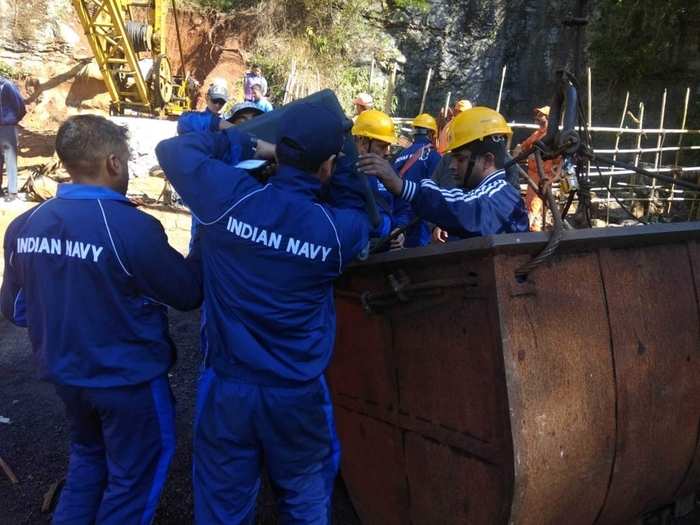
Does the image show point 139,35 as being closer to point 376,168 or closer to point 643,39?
point 376,168

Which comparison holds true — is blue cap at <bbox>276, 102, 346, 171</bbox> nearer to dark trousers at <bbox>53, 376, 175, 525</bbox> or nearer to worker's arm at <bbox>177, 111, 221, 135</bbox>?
worker's arm at <bbox>177, 111, 221, 135</bbox>

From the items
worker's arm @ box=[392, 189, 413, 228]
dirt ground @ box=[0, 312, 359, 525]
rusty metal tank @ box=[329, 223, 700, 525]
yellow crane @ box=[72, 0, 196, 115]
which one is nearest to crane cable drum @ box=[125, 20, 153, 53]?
yellow crane @ box=[72, 0, 196, 115]

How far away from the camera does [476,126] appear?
264cm

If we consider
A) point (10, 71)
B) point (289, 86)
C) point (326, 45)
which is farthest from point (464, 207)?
point (10, 71)

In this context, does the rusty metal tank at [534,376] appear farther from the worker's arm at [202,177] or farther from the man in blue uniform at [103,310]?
the man in blue uniform at [103,310]

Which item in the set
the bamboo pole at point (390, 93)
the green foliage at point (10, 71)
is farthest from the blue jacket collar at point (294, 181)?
the green foliage at point (10, 71)

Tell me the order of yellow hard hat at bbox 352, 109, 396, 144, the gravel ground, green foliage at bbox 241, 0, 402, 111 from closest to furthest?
the gravel ground → yellow hard hat at bbox 352, 109, 396, 144 → green foliage at bbox 241, 0, 402, 111

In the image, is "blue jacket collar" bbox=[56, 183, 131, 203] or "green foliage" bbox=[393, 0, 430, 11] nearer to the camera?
"blue jacket collar" bbox=[56, 183, 131, 203]

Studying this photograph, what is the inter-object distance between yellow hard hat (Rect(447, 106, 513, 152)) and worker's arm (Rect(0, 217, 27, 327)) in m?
1.93

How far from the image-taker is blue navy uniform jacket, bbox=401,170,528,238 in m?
2.38

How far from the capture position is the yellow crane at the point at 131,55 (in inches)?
502

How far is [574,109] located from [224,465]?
176cm

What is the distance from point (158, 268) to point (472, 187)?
1444mm

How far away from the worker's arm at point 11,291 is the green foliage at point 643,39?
18505 mm
